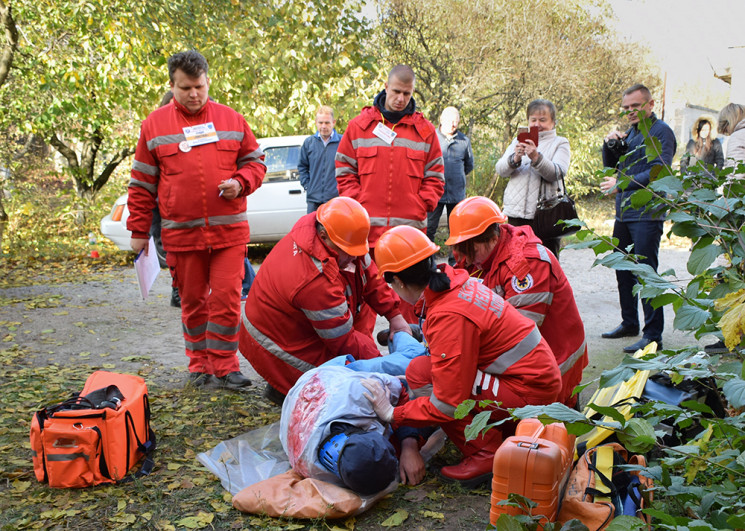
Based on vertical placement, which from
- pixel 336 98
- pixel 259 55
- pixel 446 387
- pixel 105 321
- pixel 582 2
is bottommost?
pixel 105 321

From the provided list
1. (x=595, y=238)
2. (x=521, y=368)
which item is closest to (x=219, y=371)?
(x=521, y=368)

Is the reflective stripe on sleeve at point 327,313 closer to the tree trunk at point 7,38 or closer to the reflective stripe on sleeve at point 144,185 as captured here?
the reflective stripe on sleeve at point 144,185

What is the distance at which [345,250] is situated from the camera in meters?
3.47

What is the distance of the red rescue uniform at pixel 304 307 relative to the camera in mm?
3514

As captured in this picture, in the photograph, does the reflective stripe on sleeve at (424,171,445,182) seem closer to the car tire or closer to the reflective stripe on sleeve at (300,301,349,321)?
the reflective stripe on sleeve at (300,301,349,321)

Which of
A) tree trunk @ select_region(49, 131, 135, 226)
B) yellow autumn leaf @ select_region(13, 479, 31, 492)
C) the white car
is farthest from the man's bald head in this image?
tree trunk @ select_region(49, 131, 135, 226)

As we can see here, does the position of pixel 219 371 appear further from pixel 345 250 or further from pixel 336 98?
pixel 336 98

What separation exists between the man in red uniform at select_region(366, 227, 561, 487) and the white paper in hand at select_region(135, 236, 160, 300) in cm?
196

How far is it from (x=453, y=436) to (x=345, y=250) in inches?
43.7

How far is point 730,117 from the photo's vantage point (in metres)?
5.66

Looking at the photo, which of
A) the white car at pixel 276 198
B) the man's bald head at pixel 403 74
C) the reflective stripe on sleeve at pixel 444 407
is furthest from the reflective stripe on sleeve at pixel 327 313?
the white car at pixel 276 198

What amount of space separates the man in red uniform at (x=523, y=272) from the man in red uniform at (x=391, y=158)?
1448 mm

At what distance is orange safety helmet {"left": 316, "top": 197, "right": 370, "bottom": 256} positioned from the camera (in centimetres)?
346

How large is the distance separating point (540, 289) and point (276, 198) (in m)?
6.53
